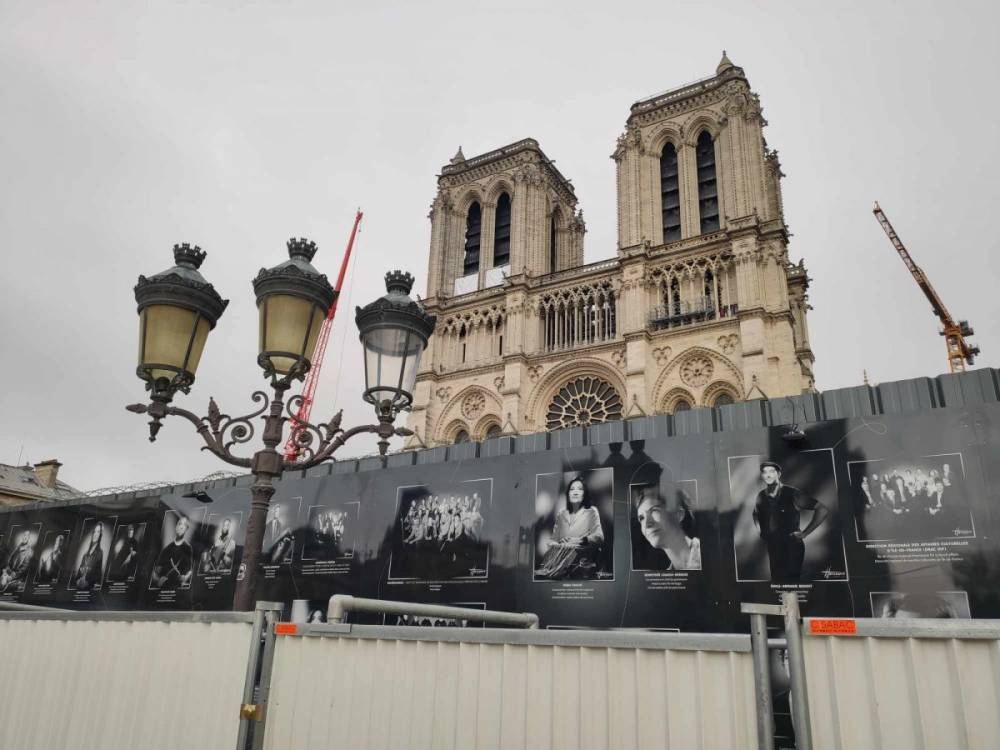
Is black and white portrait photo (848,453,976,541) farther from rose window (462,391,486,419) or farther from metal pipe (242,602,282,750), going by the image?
rose window (462,391,486,419)

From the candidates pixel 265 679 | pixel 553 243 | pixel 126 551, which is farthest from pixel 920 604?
pixel 553 243

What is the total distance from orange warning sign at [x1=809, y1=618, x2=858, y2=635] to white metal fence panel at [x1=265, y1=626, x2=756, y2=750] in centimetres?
28

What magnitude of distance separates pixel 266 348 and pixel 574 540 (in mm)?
8689

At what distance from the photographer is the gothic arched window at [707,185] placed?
30.7m

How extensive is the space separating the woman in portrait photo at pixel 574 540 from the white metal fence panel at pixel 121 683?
378 inches

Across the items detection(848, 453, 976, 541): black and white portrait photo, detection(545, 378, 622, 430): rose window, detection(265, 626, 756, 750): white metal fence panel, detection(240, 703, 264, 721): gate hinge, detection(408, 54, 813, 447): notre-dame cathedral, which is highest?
detection(408, 54, 813, 447): notre-dame cathedral

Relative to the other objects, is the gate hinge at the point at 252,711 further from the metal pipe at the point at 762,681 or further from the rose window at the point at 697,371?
the rose window at the point at 697,371

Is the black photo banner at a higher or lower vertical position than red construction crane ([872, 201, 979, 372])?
lower

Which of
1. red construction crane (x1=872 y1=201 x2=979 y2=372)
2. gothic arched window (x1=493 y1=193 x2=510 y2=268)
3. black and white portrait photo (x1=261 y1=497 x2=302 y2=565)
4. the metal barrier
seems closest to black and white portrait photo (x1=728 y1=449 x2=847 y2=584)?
the metal barrier

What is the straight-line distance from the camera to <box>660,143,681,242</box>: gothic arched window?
31.5 metres

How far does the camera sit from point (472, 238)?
37.7 meters

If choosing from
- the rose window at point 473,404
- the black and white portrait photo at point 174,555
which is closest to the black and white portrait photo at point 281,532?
the black and white portrait photo at point 174,555

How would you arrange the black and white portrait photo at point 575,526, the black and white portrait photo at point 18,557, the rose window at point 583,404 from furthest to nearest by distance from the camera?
1. the rose window at point 583,404
2. the black and white portrait photo at point 18,557
3. the black and white portrait photo at point 575,526

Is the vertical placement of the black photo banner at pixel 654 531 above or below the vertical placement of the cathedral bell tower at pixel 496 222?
below
